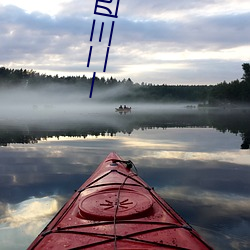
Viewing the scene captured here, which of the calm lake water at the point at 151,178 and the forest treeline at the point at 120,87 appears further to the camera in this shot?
the forest treeline at the point at 120,87

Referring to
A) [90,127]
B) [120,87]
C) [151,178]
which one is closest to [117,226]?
[151,178]

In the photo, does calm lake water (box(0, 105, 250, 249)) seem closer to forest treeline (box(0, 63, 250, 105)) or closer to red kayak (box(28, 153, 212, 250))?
red kayak (box(28, 153, 212, 250))

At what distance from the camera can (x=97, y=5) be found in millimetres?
9773

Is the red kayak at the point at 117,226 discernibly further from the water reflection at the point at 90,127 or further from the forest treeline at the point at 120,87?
the forest treeline at the point at 120,87

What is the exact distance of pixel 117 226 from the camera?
15.7ft

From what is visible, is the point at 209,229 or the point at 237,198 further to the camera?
the point at 237,198

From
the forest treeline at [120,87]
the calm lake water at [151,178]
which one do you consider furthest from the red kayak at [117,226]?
the forest treeline at [120,87]

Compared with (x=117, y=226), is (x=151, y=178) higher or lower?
lower

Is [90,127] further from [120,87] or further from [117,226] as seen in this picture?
[120,87]

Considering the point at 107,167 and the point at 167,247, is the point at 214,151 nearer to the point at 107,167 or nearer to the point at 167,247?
the point at 107,167

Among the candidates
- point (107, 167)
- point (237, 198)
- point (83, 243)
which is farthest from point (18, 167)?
point (83, 243)

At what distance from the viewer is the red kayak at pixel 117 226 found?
434 centimetres

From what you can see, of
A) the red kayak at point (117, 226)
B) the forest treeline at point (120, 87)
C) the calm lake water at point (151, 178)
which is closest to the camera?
the red kayak at point (117, 226)

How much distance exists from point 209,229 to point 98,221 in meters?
3.00
